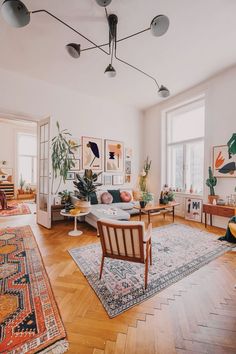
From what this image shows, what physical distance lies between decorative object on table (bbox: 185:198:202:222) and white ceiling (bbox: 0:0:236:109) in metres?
3.19

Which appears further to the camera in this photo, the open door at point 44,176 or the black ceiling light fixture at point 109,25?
the open door at point 44,176

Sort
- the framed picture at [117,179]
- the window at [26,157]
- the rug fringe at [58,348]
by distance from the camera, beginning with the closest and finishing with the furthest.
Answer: the rug fringe at [58,348] → the framed picture at [117,179] → the window at [26,157]

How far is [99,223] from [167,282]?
1.09 meters

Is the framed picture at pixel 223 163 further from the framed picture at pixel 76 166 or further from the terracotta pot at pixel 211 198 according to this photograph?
the framed picture at pixel 76 166

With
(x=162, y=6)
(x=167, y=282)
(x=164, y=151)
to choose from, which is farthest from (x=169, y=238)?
(x=162, y=6)

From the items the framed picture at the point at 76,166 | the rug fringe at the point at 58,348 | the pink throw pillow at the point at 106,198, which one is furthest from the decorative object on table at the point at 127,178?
the rug fringe at the point at 58,348

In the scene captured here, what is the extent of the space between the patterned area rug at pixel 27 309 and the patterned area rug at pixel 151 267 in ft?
1.56

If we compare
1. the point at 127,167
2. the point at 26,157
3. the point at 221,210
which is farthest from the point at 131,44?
the point at 26,157

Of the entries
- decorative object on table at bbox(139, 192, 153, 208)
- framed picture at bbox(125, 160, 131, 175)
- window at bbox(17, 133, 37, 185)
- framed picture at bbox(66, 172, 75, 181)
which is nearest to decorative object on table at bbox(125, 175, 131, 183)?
framed picture at bbox(125, 160, 131, 175)

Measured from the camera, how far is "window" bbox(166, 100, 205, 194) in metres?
4.85

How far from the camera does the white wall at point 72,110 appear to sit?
4.07 meters

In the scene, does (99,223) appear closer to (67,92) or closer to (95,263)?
(95,263)

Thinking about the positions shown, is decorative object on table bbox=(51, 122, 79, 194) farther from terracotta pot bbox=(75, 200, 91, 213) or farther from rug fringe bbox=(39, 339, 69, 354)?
rug fringe bbox=(39, 339, 69, 354)

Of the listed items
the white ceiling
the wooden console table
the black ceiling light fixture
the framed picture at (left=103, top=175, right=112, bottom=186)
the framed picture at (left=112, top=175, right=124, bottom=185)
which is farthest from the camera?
the framed picture at (left=112, top=175, right=124, bottom=185)
